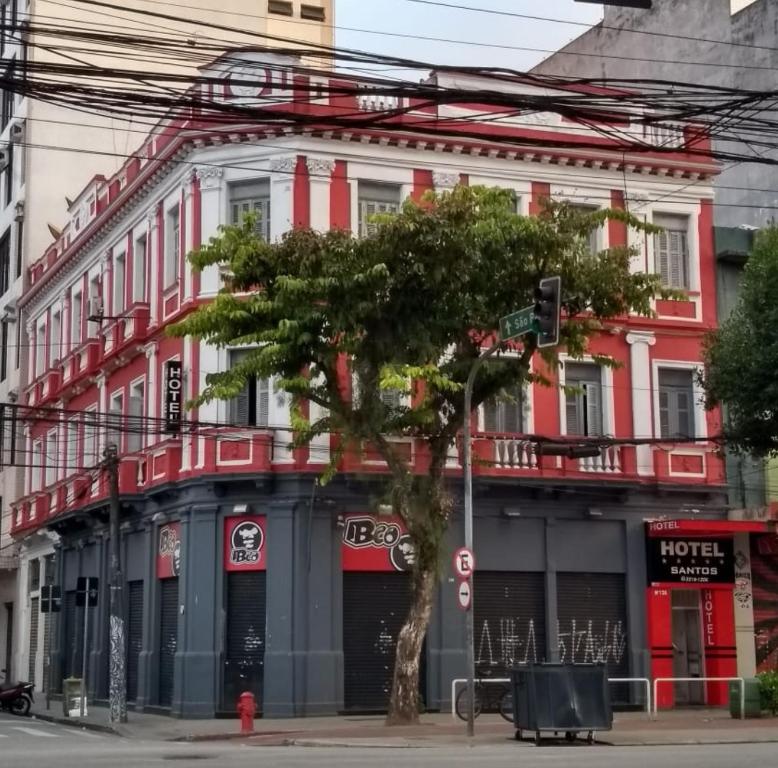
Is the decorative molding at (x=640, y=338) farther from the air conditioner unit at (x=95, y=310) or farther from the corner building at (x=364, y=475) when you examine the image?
the air conditioner unit at (x=95, y=310)

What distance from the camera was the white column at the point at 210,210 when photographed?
30.1m

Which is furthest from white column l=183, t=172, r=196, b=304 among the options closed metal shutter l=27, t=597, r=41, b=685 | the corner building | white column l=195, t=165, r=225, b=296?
closed metal shutter l=27, t=597, r=41, b=685

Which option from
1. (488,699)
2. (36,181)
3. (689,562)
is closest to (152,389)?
(488,699)

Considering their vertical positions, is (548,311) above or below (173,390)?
below

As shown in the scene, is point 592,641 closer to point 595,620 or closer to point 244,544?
point 595,620

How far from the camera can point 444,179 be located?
101ft

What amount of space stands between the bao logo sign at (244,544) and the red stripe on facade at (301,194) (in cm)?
636

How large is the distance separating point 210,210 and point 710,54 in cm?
1686

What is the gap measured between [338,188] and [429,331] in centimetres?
692

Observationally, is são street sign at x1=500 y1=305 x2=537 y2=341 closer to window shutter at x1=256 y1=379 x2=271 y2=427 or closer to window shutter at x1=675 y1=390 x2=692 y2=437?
window shutter at x1=256 y1=379 x2=271 y2=427

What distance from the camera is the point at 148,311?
33.1m

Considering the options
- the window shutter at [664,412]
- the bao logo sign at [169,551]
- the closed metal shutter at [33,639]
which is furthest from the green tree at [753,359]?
the closed metal shutter at [33,639]

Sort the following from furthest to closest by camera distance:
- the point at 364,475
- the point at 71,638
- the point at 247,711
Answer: the point at 71,638
the point at 364,475
the point at 247,711

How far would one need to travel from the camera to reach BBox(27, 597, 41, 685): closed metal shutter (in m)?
42.8
